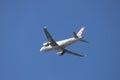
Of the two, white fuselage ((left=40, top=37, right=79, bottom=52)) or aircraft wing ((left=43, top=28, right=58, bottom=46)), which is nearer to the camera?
Answer: white fuselage ((left=40, top=37, right=79, bottom=52))

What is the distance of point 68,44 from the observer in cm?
13462

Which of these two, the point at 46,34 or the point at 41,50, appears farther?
the point at 41,50

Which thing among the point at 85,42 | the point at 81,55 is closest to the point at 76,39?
the point at 85,42

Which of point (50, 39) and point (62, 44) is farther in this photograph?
point (62, 44)

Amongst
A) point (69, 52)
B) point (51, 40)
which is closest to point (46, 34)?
point (51, 40)

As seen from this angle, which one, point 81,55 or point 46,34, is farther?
point 81,55

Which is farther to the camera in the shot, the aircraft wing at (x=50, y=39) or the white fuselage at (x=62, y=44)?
the aircraft wing at (x=50, y=39)

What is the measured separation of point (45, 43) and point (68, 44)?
756 cm

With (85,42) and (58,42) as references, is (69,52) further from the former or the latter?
(85,42)

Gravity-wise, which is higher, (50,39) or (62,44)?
(50,39)

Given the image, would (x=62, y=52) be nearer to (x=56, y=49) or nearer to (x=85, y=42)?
(x=56, y=49)

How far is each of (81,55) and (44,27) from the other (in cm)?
2018

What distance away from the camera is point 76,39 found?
432 feet

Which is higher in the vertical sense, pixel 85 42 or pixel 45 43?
pixel 45 43
